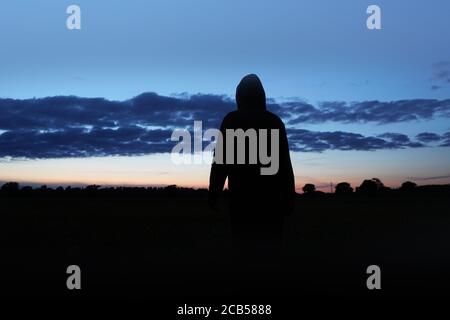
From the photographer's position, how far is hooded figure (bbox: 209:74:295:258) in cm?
647

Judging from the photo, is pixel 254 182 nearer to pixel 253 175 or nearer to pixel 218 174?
pixel 253 175

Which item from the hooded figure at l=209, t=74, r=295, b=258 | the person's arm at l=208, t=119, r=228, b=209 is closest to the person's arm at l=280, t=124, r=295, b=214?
the hooded figure at l=209, t=74, r=295, b=258

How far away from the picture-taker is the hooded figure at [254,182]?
6.47 m

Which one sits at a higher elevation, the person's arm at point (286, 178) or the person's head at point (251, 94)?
the person's head at point (251, 94)

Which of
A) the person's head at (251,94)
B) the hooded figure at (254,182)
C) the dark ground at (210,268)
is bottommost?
the dark ground at (210,268)

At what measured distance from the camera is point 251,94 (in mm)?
6457

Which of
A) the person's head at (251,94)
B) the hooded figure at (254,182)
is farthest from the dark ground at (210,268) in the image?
the person's head at (251,94)

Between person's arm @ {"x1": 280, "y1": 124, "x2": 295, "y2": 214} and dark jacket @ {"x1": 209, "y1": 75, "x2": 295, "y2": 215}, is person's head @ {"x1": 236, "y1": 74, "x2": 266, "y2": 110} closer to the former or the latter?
dark jacket @ {"x1": 209, "y1": 75, "x2": 295, "y2": 215}

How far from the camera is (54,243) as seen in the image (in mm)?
19156

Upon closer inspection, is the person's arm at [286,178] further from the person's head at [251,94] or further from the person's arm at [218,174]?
the person's arm at [218,174]

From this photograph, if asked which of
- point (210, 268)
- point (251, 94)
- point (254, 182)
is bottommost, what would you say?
point (210, 268)

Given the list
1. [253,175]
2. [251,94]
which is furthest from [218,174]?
[251,94]

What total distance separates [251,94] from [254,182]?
3.12 feet
